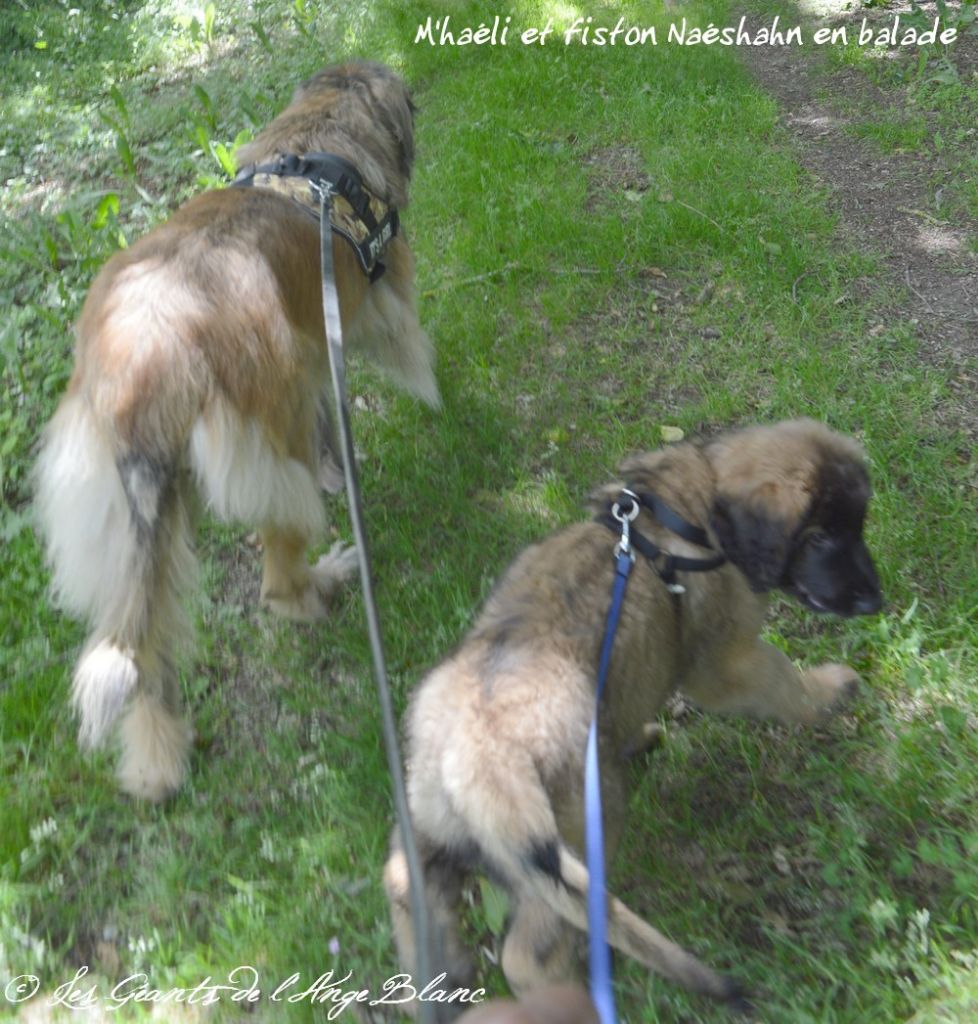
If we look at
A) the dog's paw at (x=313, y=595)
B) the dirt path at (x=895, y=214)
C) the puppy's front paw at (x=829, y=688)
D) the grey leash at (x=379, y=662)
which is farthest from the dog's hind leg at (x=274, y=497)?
the dirt path at (x=895, y=214)

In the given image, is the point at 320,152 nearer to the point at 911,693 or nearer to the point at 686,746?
the point at 686,746

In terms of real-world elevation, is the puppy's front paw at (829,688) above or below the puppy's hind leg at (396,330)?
below

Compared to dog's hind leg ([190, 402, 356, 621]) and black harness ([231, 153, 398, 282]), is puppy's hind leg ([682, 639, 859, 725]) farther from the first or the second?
black harness ([231, 153, 398, 282])

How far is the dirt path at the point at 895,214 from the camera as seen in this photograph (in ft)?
12.4

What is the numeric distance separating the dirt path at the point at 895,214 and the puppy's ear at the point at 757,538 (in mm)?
1625

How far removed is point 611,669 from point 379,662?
0.65 meters

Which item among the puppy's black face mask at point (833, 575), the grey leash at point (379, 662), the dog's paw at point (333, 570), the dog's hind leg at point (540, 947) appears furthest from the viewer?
the dog's paw at point (333, 570)

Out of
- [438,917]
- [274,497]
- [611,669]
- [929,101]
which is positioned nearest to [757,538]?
[611,669]

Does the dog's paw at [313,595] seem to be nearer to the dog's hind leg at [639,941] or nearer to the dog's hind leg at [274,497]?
the dog's hind leg at [274,497]

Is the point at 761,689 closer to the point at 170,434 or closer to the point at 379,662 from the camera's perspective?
the point at 379,662

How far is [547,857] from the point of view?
1.54 meters

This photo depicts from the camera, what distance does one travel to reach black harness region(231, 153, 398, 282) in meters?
2.99

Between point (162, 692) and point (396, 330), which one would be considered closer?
point (162, 692)

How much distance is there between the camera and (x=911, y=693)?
8.25ft
